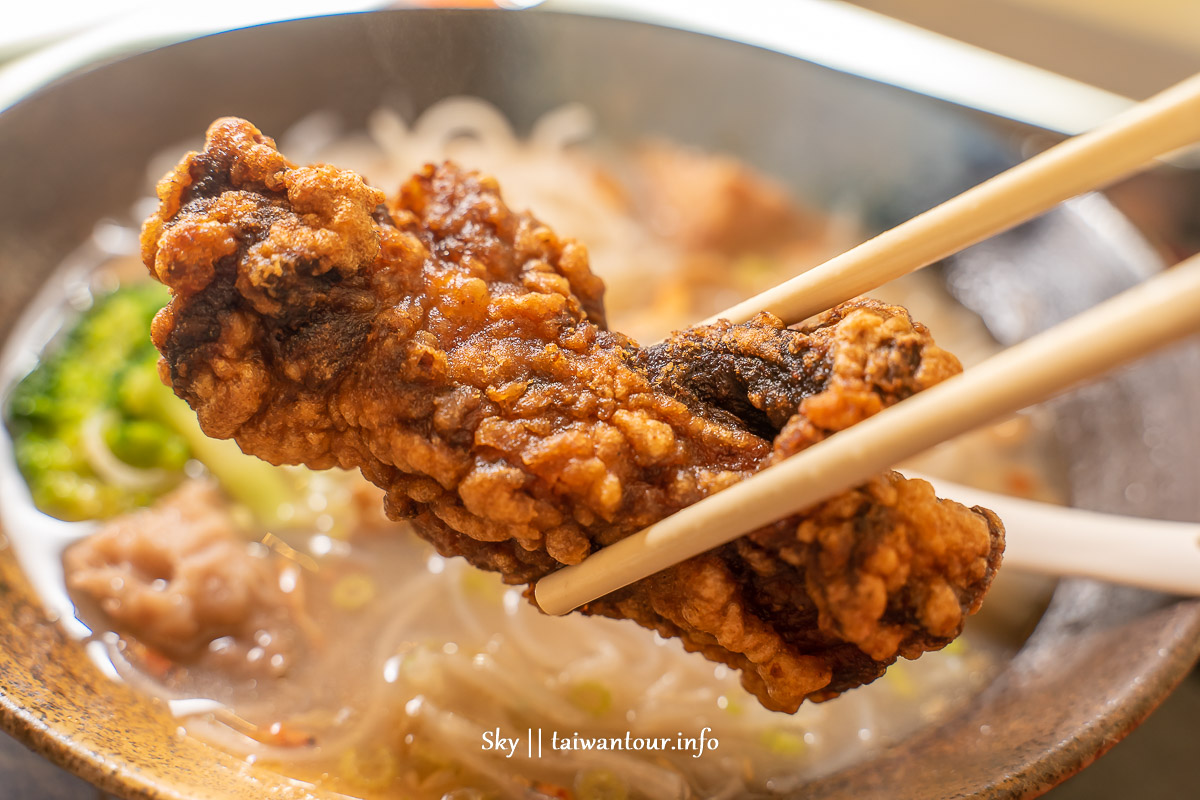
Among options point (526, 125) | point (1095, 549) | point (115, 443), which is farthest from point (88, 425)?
point (1095, 549)

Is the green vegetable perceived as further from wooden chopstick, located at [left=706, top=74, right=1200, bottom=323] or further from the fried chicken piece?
wooden chopstick, located at [left=706, top=74, right=1200, bottom=323]

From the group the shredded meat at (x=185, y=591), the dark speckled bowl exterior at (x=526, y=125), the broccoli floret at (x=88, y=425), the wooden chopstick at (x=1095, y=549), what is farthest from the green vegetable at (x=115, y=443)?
the wooden chopstick at (x=1095, y=549)

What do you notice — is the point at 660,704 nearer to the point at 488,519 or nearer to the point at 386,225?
the point at 488,519

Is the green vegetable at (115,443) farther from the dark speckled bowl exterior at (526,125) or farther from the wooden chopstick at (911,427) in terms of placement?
the wooden chopstick at (911,427)

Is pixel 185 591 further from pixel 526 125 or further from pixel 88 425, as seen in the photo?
pixel 526 125

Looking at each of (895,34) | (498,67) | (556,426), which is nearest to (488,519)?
(556,426)
